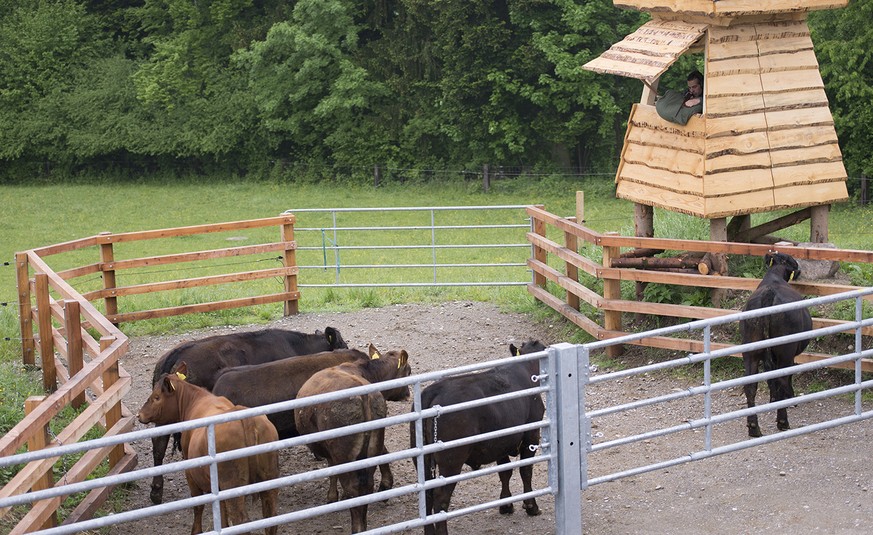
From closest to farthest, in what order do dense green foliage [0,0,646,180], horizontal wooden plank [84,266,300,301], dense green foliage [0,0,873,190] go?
1. horizontal wooden plank [84,266,300,301]
2. dense green foliage [0,0,873,190]
3. dense green foliage [0,0,646,180]

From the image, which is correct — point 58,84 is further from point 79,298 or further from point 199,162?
point 79,298

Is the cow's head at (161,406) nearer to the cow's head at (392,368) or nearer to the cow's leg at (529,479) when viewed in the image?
the cow's head at (392,368)

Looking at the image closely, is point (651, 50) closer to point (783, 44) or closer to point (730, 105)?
point (730, 105)

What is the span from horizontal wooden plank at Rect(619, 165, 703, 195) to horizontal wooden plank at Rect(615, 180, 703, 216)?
0.14 ft

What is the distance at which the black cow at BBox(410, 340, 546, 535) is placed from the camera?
24.4 feet

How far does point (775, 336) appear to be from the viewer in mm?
9312

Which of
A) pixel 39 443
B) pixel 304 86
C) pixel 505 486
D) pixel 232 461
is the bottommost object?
pixel 505 486

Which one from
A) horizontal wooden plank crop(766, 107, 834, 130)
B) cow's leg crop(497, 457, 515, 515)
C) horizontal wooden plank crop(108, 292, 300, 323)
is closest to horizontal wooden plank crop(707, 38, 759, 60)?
horizontal wooden plank crop(766, 107, 834, 130)

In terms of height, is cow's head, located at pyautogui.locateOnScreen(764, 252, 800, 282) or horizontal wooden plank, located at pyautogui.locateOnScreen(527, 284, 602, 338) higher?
cow's head, located at pyautogui.locateOnScreen(764, 252, 800, 282)

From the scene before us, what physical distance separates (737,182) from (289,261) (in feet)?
20.6

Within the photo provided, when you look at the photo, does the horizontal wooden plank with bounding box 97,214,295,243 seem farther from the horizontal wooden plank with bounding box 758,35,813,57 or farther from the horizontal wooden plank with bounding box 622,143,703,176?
the horizontal wooden plank with bounding box 758,35,813,57

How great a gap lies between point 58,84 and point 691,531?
36252 mm

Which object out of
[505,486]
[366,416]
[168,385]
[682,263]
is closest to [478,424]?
[505,486]

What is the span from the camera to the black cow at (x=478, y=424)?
7.45 meters
